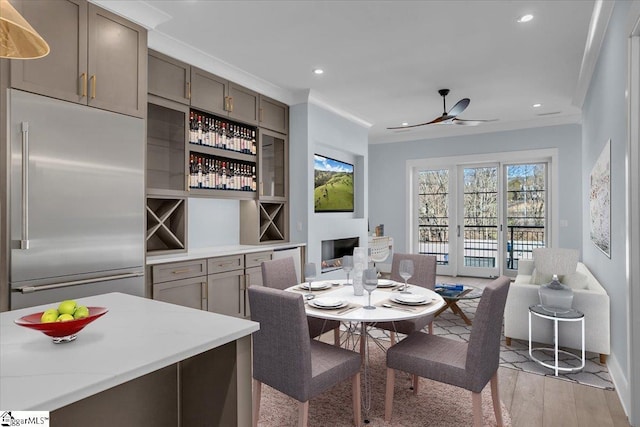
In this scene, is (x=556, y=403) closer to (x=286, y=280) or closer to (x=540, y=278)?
(x=540, y=278)

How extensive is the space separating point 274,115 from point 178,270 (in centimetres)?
234

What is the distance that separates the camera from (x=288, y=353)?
6.19 feet

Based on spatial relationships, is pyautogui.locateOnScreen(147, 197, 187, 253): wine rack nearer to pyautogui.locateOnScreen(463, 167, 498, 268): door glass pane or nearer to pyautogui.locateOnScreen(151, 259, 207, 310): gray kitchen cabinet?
pyautogui.locateOnScreen(151, 259, 207, 310): gray kitchen cabinet

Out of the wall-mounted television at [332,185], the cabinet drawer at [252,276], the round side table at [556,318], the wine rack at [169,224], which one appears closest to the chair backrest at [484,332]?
the round side table at [556,318]

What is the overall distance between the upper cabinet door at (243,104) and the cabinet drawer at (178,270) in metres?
1.66

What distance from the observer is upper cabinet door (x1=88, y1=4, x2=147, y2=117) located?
2.71 metres

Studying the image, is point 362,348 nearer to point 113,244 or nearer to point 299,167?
point 113,244

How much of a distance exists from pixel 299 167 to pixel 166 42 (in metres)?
2.08

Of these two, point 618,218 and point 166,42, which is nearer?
point 618,218

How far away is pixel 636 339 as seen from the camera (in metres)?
2.21

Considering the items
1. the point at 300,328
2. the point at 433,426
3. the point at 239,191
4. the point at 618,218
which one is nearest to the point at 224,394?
the point at 300,328

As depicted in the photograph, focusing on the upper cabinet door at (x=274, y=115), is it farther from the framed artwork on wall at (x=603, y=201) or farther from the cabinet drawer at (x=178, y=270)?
the framed artwork on wall at (x=603, y=201)

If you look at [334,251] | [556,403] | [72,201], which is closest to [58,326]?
[72,201]

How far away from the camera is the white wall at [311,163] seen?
4883mm
